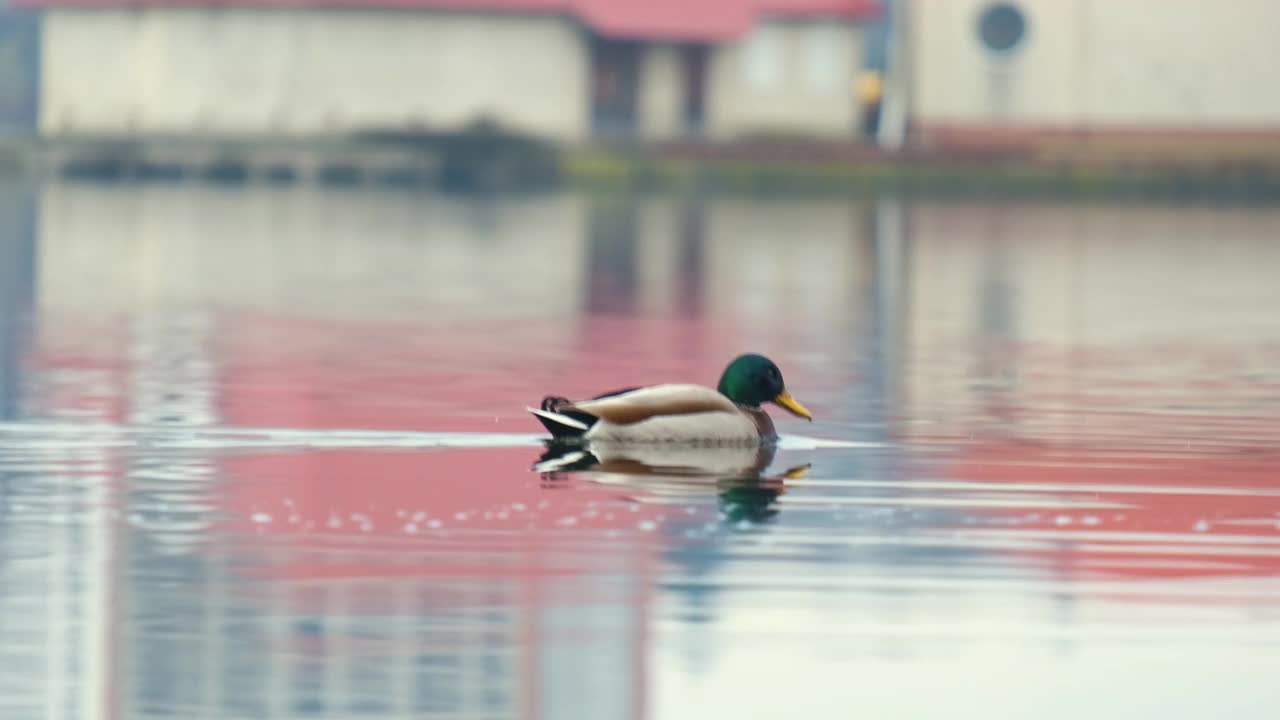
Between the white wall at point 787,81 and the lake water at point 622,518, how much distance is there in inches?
1456

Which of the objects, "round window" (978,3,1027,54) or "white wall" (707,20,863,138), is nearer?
"round window" (978,3,1027,54)

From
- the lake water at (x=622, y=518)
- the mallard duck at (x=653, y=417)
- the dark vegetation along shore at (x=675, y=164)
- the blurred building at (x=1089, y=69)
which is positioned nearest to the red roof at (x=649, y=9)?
the dark vegetation along shore at (x=675, y=164)

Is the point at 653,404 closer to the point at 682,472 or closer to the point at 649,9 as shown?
the point at 682,472

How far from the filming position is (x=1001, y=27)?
61281 mm

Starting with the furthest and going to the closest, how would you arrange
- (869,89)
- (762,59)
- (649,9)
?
(869,89)
(762,59)
(649,9)

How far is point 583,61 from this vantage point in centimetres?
6278

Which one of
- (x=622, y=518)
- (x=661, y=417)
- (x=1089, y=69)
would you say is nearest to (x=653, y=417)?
(x=661, y=417)

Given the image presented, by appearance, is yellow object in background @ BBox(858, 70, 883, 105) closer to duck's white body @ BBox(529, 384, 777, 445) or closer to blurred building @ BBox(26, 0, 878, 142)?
blurred building @ BBox(26, 0, 878, 142)

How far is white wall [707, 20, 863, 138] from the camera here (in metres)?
63.3

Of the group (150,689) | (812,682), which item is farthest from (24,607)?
(812,682)

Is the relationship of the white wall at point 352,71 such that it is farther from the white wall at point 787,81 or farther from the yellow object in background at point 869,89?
the yellow object in background at point 869,89

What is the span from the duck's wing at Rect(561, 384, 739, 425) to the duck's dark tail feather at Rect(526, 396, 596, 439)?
0.14 feet

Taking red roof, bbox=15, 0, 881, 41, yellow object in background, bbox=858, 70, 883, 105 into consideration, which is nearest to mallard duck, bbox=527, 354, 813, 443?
red roof, bbox=15, 0, 881, 41

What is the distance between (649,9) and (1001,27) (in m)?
7.31
